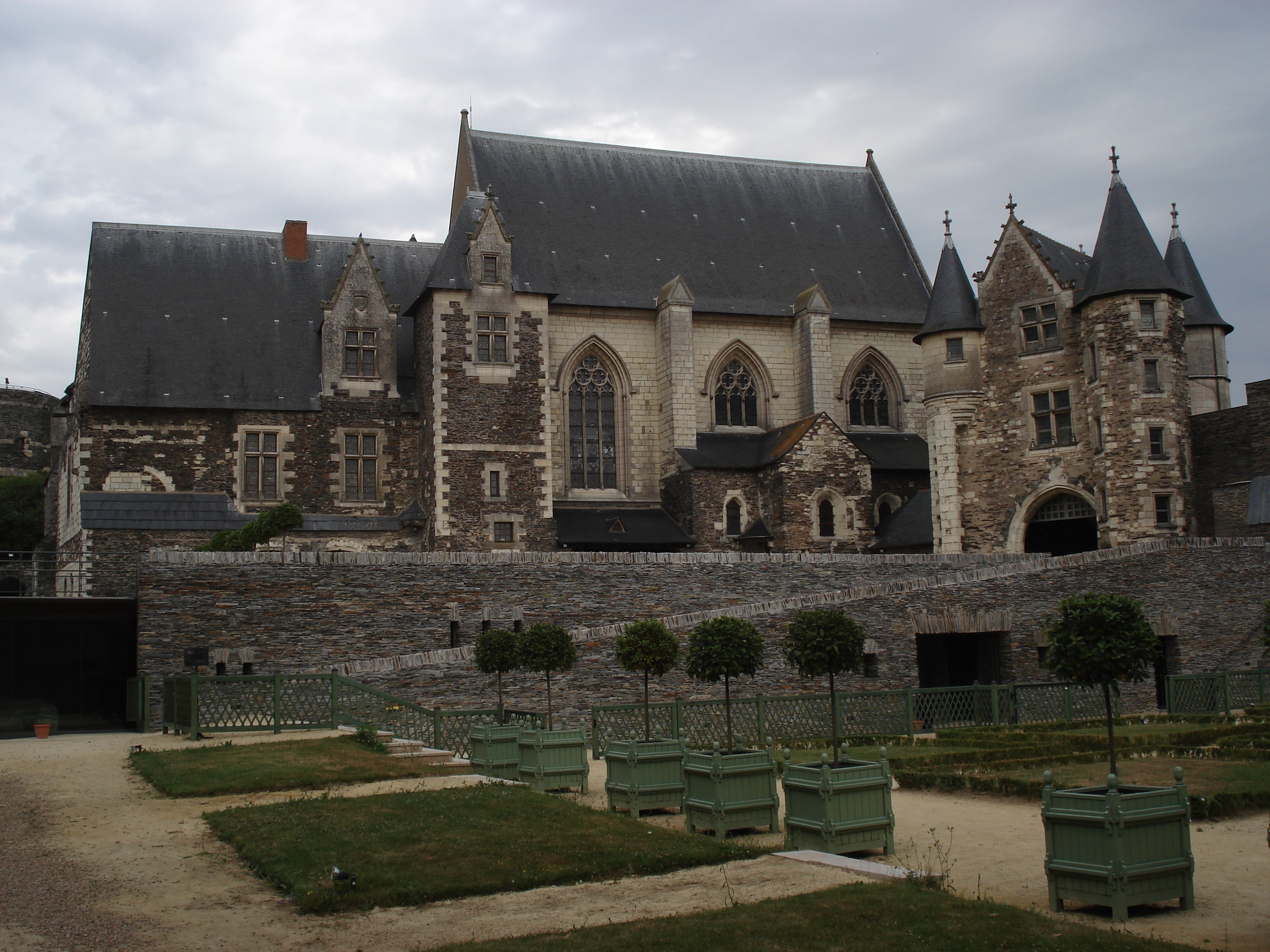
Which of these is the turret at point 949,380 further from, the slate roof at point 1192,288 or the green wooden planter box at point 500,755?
the green wooden planter box at point 500,755

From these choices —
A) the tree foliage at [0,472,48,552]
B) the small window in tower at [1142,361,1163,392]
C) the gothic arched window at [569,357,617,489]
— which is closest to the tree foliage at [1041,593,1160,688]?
the small window in tower at [1142,361,1163,392]

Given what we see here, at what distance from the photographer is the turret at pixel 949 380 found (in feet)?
112

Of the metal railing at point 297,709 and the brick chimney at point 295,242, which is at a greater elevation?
the brick chimney at point 295,242

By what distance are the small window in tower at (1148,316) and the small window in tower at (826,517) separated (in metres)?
9.42

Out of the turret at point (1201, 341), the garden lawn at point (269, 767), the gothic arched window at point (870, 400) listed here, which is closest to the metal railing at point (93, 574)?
the garden lawn at point (269, 767)

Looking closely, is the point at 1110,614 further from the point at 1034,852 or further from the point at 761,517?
→ the point at 761,517

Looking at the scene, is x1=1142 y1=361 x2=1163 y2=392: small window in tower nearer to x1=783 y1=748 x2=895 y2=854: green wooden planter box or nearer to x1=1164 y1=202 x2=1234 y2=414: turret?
x1=1164 y1=202 x2=1234 y2=414: turret

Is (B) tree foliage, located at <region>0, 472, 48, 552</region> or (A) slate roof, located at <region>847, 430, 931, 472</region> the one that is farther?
(B) tree foliage, located at <region>0, 472, 48, 552</region>

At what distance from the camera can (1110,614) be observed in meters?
10.3

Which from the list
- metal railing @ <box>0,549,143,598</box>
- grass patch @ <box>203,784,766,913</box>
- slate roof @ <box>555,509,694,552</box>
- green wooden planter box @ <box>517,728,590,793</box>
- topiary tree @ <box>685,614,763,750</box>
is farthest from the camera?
slate roof @ <box>555,509,694,552</box>

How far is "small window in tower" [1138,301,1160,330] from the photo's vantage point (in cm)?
3173

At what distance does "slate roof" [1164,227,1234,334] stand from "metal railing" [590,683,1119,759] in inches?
875

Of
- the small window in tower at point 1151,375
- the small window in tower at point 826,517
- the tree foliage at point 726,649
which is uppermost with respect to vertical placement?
the small window in tower at point 1151,375

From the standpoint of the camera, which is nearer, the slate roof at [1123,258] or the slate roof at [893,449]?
the slate roof at [1123,258]
